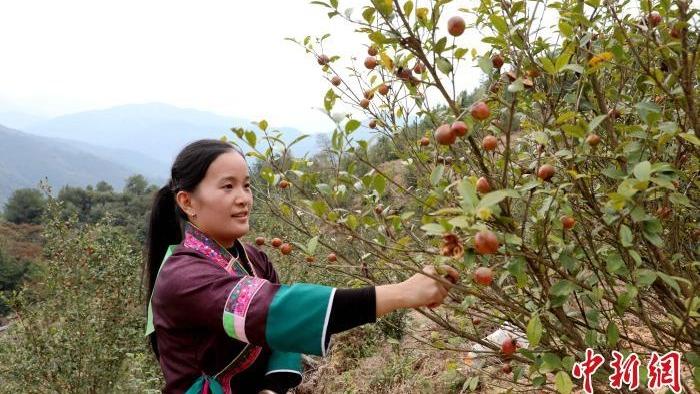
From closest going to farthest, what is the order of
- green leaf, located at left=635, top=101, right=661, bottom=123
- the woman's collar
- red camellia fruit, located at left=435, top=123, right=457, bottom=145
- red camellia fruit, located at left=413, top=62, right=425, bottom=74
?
red camellia fruit, located at left=435, top=123, right=457, bottom=145 → green leaf, located at left=635, top=101, right=661, bottom=123 → the woman's collar → red camellia fruit, located at left=413, top=62, right=425, bottom=74

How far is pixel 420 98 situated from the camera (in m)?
1.55

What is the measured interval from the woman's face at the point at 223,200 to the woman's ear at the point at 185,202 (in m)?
0.01

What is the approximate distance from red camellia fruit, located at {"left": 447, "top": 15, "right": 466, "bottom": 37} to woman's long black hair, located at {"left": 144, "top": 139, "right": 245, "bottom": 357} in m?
0.79

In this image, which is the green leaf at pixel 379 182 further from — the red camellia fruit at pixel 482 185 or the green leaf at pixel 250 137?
the green leaf at pixel 250 137

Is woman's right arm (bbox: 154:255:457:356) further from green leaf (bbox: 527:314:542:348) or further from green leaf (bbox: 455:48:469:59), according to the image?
green leaf (bbox: 455:48:469:59)

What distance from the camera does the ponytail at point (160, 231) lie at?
1854 millimetres

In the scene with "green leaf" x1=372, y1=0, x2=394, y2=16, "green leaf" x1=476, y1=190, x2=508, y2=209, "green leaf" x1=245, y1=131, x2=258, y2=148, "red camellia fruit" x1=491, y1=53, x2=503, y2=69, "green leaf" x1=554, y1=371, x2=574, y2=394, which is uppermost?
"green leaf" x1=372, y1=0, x2=394, y2=16

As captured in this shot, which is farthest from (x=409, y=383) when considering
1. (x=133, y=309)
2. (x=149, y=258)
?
(x=149, y=258)

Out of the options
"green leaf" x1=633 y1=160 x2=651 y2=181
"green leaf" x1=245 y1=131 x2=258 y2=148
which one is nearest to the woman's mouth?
"green leaf" x1=245 y1=131 x2=258 y2=148

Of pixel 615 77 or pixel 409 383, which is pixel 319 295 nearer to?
pixel 615 77

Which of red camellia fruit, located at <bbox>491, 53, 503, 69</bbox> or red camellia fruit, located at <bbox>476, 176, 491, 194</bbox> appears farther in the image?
red camellia fruit, located at <bbox>491, 53, 503, 69</bbox>

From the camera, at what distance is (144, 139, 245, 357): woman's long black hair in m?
1.59

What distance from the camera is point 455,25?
1.14 m

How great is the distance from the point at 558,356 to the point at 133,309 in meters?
4.98
